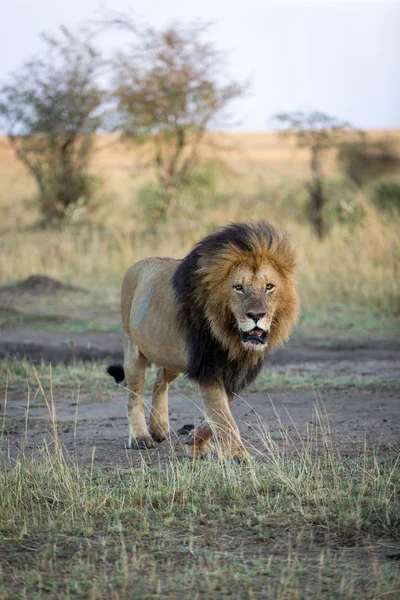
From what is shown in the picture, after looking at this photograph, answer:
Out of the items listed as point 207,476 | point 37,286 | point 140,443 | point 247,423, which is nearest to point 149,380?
point 140,443

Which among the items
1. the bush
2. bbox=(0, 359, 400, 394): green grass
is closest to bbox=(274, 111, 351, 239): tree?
the bush

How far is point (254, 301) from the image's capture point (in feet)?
14.6

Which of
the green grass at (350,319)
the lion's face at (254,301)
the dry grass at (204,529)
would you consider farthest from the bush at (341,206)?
the dry grass at (204,529)

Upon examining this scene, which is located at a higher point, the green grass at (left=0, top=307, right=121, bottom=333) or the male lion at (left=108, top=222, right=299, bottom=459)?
the male lion at (left=108, top=222, right=299, bottom=459)

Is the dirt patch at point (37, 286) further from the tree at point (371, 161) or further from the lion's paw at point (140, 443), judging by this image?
the tree at point (371, 161)

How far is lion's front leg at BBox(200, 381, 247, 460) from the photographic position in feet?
15.0

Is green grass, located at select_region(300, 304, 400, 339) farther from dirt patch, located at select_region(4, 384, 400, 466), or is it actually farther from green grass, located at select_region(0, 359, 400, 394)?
dirt patch, located at select_region(4, 384, 400, 466)

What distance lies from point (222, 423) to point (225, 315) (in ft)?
1.85

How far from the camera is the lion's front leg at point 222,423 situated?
4562 mm

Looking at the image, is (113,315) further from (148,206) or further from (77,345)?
(148,206)

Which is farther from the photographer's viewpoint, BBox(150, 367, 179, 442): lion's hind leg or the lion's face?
BBox(150, 367, 179, 442): lion's hind leg

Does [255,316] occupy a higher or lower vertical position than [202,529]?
higher

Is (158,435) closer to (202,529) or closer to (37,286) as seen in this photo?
(202,529)

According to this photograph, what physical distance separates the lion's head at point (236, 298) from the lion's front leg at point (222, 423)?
85mm
